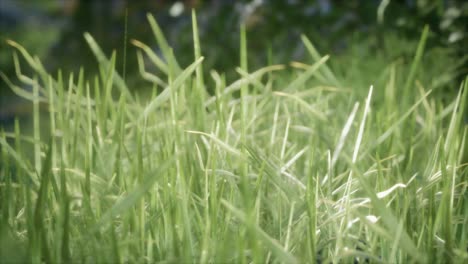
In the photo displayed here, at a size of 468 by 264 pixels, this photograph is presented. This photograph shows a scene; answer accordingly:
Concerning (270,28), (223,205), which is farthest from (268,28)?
(223,205)

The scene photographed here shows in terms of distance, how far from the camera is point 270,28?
7.43ft

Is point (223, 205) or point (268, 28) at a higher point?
point (268, 28)

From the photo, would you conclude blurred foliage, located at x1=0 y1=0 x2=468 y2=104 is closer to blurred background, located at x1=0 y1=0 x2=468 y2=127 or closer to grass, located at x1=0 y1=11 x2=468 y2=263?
blurred background, located at x1=0 y1=0 x2=468 y2=127

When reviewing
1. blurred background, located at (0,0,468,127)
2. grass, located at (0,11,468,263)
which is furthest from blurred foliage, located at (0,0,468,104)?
grass, located at (0,11,468,263)

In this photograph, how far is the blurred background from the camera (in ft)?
5.44

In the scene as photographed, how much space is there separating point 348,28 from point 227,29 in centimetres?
53

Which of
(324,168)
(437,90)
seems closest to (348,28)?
(437,90)

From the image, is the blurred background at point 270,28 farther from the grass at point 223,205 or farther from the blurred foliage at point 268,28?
the grass at point 223,205

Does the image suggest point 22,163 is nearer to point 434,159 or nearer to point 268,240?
point 268,240

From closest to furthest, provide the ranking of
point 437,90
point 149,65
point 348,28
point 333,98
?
1. point 333,98
2. point 437,90
3. point 348,28
4. point 149,65

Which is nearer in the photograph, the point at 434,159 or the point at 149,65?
the point at 434,159

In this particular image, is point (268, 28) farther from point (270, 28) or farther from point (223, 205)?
point (223, 205)

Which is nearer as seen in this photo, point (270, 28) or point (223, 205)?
point (223, 205)

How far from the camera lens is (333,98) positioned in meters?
1.55
